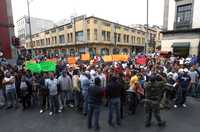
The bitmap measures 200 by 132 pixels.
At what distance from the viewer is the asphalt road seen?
6.31 metres

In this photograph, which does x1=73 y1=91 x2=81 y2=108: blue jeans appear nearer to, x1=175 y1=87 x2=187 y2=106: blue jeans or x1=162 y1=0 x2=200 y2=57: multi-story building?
x1=175 y1=87 x2=187 y2=106: blue jeans

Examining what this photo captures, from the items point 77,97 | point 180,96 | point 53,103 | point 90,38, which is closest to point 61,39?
point 90,38

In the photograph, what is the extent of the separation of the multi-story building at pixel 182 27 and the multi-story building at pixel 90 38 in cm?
1508

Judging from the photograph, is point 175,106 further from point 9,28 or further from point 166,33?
point 9,28

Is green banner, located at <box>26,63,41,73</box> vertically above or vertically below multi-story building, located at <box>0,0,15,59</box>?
below

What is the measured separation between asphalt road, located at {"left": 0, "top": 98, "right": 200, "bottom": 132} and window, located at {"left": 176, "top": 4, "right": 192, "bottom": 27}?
13216 millimetres

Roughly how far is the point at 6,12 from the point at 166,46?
17383mm

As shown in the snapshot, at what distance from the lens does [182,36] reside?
19.1m

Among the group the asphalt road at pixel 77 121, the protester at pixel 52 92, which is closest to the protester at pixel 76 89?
the asphalt road at pixel 77 121

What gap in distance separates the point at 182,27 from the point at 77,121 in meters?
16.7

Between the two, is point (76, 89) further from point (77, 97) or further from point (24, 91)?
point (24, 91)

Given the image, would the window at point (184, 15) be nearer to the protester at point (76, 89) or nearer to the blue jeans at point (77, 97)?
the protester at point (76, 89)

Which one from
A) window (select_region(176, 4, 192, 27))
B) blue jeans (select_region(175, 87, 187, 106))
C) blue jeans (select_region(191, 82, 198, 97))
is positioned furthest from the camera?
window (select_region(176, 4, 192, 27))

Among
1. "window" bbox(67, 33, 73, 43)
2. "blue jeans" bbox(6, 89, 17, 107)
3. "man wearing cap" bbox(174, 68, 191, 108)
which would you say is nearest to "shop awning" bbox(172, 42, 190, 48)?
"man wearing cap" bbox(174, 68, 191, 108)
